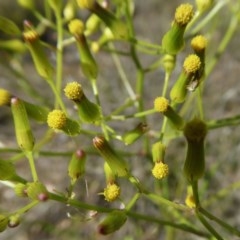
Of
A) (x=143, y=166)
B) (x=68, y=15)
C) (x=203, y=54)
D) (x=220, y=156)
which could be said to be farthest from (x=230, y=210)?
(x=203, y=54)

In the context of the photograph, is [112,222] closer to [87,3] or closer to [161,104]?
[161,104]

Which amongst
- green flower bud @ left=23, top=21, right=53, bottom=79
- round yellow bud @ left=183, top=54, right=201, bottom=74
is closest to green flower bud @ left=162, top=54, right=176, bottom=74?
round yellow bud @ left=183, top=54, right=201, bottom=74

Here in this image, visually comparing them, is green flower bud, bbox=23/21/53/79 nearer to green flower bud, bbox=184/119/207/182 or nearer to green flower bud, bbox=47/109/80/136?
green flower bud, bbox=47/109/80/136

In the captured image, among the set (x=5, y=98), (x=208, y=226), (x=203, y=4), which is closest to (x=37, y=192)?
(x=5, y=98)

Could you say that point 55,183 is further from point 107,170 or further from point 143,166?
point 107,170

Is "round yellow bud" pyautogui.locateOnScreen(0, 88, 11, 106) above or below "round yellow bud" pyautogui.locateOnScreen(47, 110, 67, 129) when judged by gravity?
above

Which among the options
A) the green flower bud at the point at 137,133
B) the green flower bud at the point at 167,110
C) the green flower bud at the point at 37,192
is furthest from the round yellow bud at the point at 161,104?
the green flower bud at the point at 37,192
